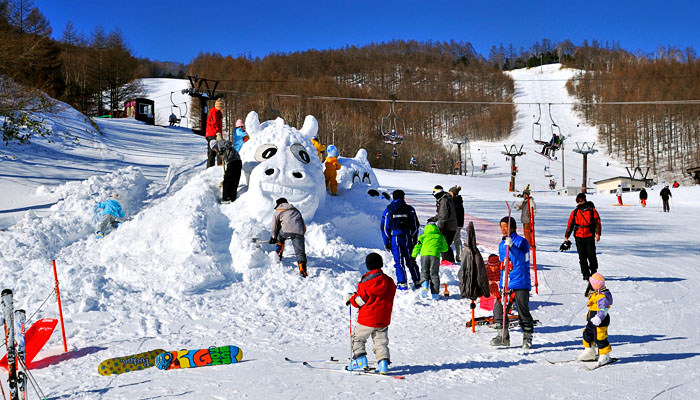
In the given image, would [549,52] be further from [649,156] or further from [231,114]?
[231,114]

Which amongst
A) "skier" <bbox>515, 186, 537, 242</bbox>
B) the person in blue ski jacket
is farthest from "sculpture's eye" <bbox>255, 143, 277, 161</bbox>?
"skier" <bbox>515, 186, 537, 242</bbox>

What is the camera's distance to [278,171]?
35.9 ft

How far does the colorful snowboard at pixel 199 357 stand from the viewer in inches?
214

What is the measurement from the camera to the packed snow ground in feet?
16.4

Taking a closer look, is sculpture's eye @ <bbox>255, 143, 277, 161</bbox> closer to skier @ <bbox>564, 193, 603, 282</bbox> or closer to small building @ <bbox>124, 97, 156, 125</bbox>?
skier @ <bbox>564, 193, 603, 282</bbox>

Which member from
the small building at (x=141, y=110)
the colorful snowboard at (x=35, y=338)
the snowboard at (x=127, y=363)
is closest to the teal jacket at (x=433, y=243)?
the snowboard at (x=127, y=363)

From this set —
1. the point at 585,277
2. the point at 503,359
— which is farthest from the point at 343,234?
the point at 503,359

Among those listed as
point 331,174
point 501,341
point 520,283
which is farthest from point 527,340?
point 331,174

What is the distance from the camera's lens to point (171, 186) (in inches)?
619

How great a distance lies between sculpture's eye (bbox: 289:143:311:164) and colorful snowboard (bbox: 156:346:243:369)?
6.19 m

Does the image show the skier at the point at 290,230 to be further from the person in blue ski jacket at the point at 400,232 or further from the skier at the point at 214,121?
the skier at the point at 214,121

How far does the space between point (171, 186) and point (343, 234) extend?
6.42 meters

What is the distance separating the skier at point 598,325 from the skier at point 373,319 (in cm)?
204

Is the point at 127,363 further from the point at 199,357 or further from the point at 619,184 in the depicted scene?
the point at 619,184
